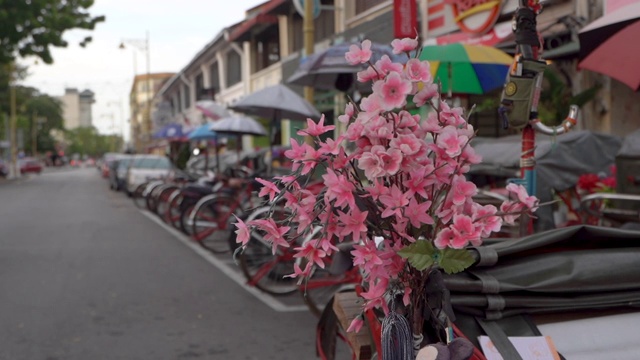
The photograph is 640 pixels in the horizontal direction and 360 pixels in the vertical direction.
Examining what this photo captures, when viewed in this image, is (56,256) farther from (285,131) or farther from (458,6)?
(285,131)

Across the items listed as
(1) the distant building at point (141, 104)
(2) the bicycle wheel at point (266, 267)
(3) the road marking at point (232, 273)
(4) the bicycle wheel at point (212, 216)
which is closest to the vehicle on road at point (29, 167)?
(1) the distant building at point (141, 104)

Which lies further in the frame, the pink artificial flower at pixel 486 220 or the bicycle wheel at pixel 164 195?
the bicycle wheel at pixel 164 195

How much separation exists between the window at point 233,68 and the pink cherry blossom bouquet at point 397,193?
107 feet

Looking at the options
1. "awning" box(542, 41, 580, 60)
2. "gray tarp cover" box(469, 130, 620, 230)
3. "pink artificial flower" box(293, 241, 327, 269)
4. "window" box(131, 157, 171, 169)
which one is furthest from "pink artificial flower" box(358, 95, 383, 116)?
"window" box(131, 157, 171, 169)

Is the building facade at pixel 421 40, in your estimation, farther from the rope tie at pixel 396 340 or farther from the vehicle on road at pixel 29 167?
the vehicle on road at pixel 29 167

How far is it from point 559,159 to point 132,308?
4593 mm

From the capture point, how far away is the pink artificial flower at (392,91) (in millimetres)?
2344

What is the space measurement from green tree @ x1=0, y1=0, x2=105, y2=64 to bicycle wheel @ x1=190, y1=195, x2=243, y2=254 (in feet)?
56.6

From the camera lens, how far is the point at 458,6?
14.7m

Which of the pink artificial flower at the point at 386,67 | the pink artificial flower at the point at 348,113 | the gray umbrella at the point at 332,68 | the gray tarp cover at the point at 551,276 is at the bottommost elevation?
the gray tarp cover at the point at 551,276

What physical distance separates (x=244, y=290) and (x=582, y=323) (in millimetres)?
5783

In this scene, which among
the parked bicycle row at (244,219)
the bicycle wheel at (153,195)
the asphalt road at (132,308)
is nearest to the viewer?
the asphalt road at (132,308)

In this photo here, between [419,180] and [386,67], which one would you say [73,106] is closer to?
[386,67]

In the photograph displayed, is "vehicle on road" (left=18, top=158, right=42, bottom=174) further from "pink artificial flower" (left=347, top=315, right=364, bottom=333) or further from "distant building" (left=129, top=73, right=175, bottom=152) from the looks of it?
"pink artificial flower" (left=347, top=315, right=364, bottom=333)
